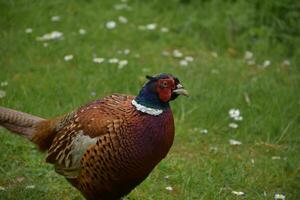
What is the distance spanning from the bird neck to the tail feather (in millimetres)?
915

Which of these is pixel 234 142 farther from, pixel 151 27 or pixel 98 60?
pixel 151 27

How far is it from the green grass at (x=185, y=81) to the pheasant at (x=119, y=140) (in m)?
0.64

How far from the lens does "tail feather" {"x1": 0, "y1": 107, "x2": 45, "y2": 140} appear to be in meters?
4.62

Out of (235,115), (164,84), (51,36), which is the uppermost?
(164,84)

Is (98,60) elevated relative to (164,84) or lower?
lower

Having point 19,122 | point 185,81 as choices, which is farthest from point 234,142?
point 19,122

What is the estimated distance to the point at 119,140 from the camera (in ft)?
13.1

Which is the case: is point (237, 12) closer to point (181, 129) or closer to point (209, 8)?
point (209, 8)

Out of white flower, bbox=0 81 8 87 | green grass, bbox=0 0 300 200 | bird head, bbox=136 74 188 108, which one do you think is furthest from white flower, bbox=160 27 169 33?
bird head, bbox=136 74 188 108

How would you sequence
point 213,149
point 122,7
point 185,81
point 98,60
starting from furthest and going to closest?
point 122,7 → point 98,60 → point 185,81 → point 213,149

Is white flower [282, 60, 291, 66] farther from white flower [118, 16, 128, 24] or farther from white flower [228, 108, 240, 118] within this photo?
white flower [118, 16, 128, 24]

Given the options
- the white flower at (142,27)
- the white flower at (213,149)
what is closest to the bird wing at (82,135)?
the white flower at (213,149)

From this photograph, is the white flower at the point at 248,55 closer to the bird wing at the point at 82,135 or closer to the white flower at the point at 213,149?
the white flower at the point at 213,149

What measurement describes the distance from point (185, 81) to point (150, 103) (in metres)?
2.36
